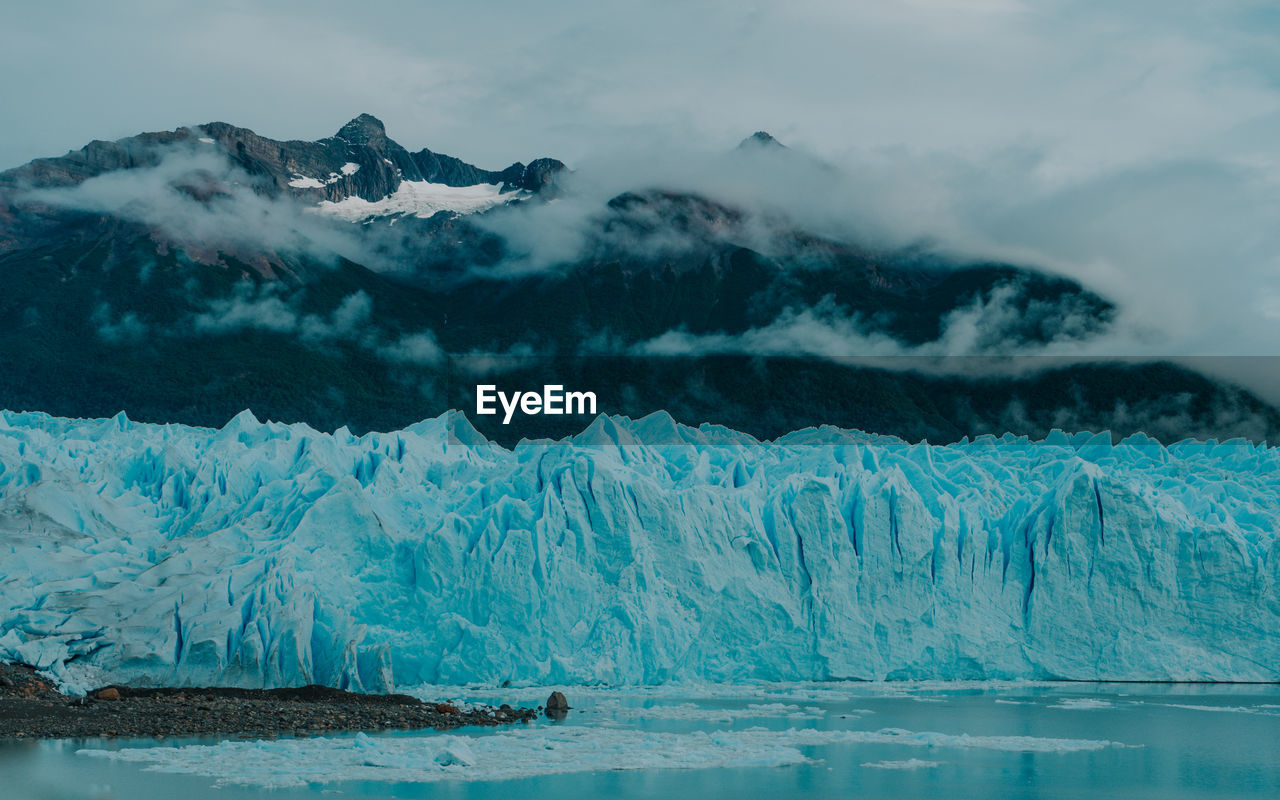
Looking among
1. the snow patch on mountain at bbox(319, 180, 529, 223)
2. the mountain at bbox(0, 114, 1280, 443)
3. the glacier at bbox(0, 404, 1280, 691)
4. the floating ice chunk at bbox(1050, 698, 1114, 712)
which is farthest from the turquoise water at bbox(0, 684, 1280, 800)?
the snow patch on mountain at bbox(319, 180, 529, 223)

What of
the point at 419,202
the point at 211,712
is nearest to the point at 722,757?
the point at 211,712

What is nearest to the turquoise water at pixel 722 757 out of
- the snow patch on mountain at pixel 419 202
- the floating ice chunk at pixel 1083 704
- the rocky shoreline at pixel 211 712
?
the floating ice chunk at pixel 1083 704

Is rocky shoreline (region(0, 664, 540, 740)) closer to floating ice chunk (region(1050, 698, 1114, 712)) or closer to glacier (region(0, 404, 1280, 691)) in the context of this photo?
glacier (region(0, 404, 1280, 691))

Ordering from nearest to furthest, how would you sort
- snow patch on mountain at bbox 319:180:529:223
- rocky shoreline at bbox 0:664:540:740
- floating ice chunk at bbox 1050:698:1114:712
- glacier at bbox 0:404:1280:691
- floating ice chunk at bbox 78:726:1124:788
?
floating ice chunk at bbox 78:726:1124:788 → rocky shoreline at bbox 0:664:540:740 → glacier at bbox 0:404:1280:691 → floating ice chunk at bbox 1050:698:1114:712 → snow patch on mountain at bbox 319:180:529:223

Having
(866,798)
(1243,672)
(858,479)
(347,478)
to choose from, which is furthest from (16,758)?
(1243,672)

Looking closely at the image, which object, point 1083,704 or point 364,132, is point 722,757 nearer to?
point 1083,704

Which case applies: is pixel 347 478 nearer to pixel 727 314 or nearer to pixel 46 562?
pixel 46 562

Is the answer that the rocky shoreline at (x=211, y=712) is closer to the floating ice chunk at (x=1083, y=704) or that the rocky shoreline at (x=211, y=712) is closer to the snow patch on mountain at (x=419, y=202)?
the floating ice chunk at (x=1083, y=704)
